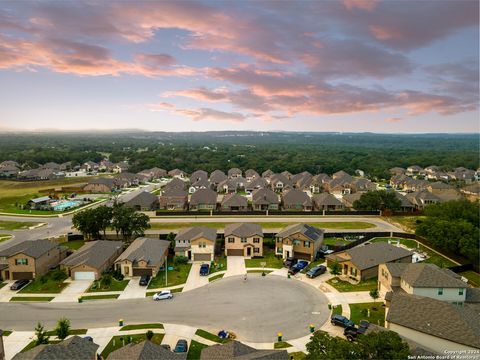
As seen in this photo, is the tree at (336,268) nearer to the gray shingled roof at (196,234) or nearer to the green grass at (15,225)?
the gray shingled roof at (196,234)

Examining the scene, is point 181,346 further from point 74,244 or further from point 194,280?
point 74,244

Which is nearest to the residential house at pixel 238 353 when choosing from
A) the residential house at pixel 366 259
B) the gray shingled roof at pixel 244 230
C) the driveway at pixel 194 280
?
the driveway at pixel 194 280

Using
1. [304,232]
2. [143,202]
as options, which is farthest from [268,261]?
[143,202]

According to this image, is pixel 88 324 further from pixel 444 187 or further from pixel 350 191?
pixel 444 187

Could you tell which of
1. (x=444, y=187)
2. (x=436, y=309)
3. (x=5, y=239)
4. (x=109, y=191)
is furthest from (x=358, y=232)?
(x=109, y=191)

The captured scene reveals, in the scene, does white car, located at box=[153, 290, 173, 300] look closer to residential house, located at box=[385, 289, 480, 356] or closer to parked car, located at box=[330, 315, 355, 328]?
parked car, located at box=[330, 315, 355, 328]

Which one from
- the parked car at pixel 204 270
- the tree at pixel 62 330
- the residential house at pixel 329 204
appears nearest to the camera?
the tree at pixel 62 330
